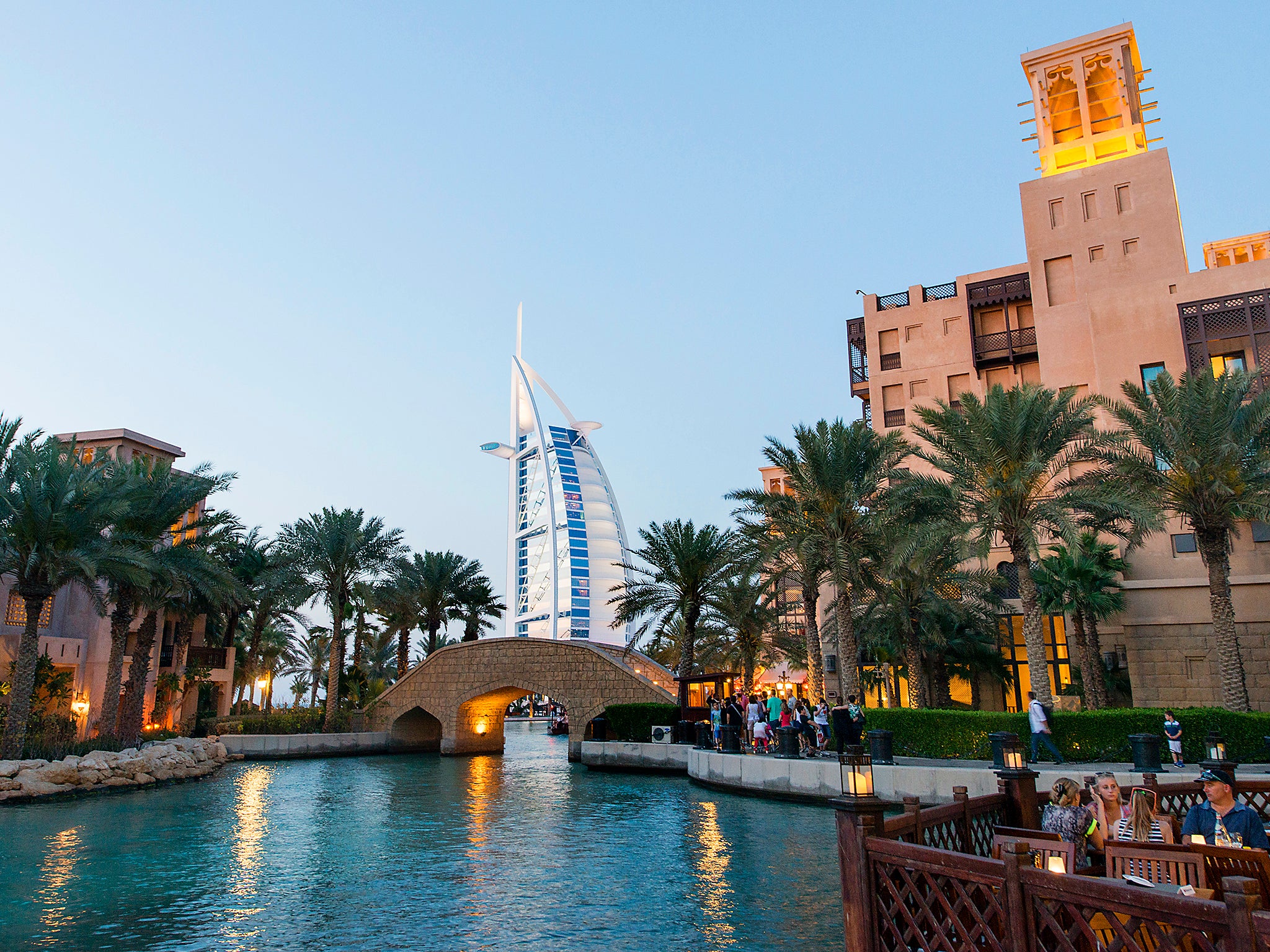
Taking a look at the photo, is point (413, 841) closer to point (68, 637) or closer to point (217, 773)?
point (217, 773)

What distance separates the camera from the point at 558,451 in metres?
93.5

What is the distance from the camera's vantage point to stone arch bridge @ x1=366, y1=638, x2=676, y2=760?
34.6 metres

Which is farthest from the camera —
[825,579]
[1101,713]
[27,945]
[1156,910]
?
[825,579]

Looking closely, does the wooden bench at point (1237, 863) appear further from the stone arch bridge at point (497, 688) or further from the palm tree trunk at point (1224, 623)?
the stone arch bridge at point (497, 688)

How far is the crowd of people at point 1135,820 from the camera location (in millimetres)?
6316

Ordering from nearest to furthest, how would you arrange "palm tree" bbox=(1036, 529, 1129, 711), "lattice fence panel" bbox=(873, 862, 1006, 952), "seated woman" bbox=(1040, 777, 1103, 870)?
"lattice fence panel" bbox=(873, 862, 1006, 952) → "seated woman" bbox=(1040, 777, 1103, 870) → "palm tree" bbox=(1036, 529, 1129, 711)

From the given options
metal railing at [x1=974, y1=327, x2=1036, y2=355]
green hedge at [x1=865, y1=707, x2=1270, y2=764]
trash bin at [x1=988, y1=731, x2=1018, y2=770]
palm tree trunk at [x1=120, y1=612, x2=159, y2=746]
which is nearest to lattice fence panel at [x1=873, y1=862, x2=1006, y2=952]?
trash bin at [x1=988, y1=731, x2=1018, y2=770]

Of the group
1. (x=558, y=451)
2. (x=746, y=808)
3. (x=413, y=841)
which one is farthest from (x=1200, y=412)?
(x=558, y=451)

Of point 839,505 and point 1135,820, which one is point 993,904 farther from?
point 839,505

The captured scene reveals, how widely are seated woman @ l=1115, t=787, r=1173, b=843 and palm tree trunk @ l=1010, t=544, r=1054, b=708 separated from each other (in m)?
13.3

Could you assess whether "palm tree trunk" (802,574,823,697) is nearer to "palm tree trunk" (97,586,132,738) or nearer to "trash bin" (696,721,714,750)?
"trash bin" (696,721,714,750)

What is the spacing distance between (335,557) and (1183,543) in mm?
32426

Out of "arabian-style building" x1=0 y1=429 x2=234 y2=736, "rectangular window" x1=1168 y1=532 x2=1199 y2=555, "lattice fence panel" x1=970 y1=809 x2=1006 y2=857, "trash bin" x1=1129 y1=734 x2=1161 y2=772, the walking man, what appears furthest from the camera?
"arabian-style building" x1=0 y1=429 x2=234 y2=736

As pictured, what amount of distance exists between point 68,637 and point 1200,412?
35687mm
